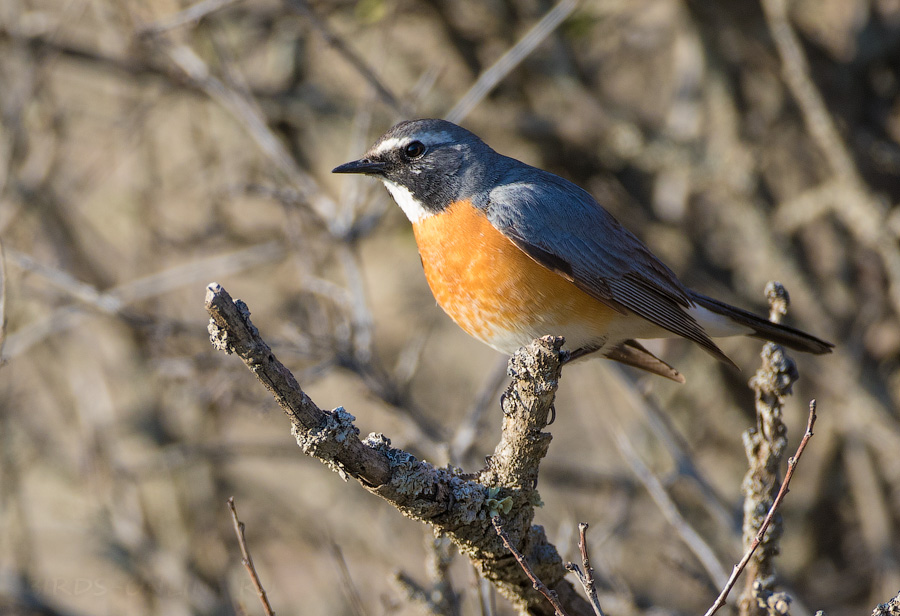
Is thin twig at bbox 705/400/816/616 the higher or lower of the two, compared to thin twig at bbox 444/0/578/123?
lower

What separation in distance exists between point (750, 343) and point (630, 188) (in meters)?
1.80

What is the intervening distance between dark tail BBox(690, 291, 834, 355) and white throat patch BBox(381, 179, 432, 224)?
1.78 m

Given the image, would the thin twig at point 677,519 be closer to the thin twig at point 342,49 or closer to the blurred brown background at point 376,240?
the blurred brown background at point 376,240

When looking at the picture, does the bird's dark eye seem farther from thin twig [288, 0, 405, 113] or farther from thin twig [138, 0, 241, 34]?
thin twig [138, 0, 241, 34]

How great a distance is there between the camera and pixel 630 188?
773 cm

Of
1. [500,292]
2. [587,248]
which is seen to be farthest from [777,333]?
[500,292]

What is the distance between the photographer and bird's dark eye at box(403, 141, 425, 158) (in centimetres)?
472

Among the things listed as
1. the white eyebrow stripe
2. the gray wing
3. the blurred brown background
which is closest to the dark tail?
the gray wing

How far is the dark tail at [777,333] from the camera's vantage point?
14.4ft

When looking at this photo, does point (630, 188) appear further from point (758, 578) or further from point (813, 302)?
point (758, 578)

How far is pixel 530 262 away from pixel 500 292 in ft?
0.77

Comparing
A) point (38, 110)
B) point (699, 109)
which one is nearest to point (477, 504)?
point (699, 109)

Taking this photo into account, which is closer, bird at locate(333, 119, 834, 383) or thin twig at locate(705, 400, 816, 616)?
thin twig at locate(705, 400, 816, 616)

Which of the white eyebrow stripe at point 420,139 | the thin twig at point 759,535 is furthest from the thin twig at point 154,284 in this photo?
the thin twig at point 759,535
